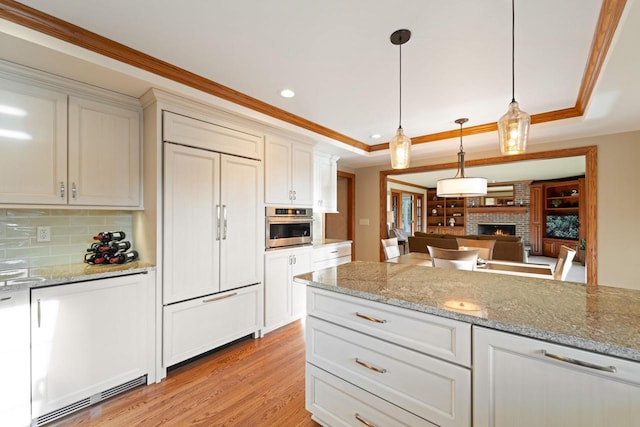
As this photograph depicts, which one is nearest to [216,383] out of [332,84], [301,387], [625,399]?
[301,387]

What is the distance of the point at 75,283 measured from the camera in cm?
173

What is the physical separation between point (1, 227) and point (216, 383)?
1.87m

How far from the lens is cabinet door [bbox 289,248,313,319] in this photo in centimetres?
321

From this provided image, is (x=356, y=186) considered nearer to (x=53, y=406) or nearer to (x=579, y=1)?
(x=579, y=1)

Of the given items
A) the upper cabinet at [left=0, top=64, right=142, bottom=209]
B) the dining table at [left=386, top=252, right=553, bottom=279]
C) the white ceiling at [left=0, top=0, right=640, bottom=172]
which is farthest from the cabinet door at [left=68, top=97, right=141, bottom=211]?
the dining table at [left=386, top=252, right=553, bottom=279]

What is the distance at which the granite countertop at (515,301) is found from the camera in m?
0.88

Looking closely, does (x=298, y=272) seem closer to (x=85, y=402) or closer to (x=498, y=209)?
(x=85, y=402)

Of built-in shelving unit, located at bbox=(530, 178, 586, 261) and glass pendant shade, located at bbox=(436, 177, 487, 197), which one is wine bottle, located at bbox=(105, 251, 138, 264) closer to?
glass pendant shade, located at bbox=(436, 177, 487, 197)

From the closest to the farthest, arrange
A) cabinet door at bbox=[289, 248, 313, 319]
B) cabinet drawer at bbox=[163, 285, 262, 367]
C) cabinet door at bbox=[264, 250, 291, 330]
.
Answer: cabinet drawer at bbox=[163, 285, 262, 367] → cabinet door at bbox=[264, 250, 291, 330] → cabinet door at bbox=[289, 248, 313, 319]

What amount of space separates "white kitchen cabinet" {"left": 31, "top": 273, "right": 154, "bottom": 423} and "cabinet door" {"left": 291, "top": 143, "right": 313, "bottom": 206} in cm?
176

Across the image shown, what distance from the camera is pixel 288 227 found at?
320 cm

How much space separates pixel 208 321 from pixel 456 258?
2278 mm

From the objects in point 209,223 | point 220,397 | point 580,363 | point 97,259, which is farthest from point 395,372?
point 97,259

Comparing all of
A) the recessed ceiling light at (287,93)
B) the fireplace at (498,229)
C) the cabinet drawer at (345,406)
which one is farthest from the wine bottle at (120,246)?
the fireplace at (498,229)
